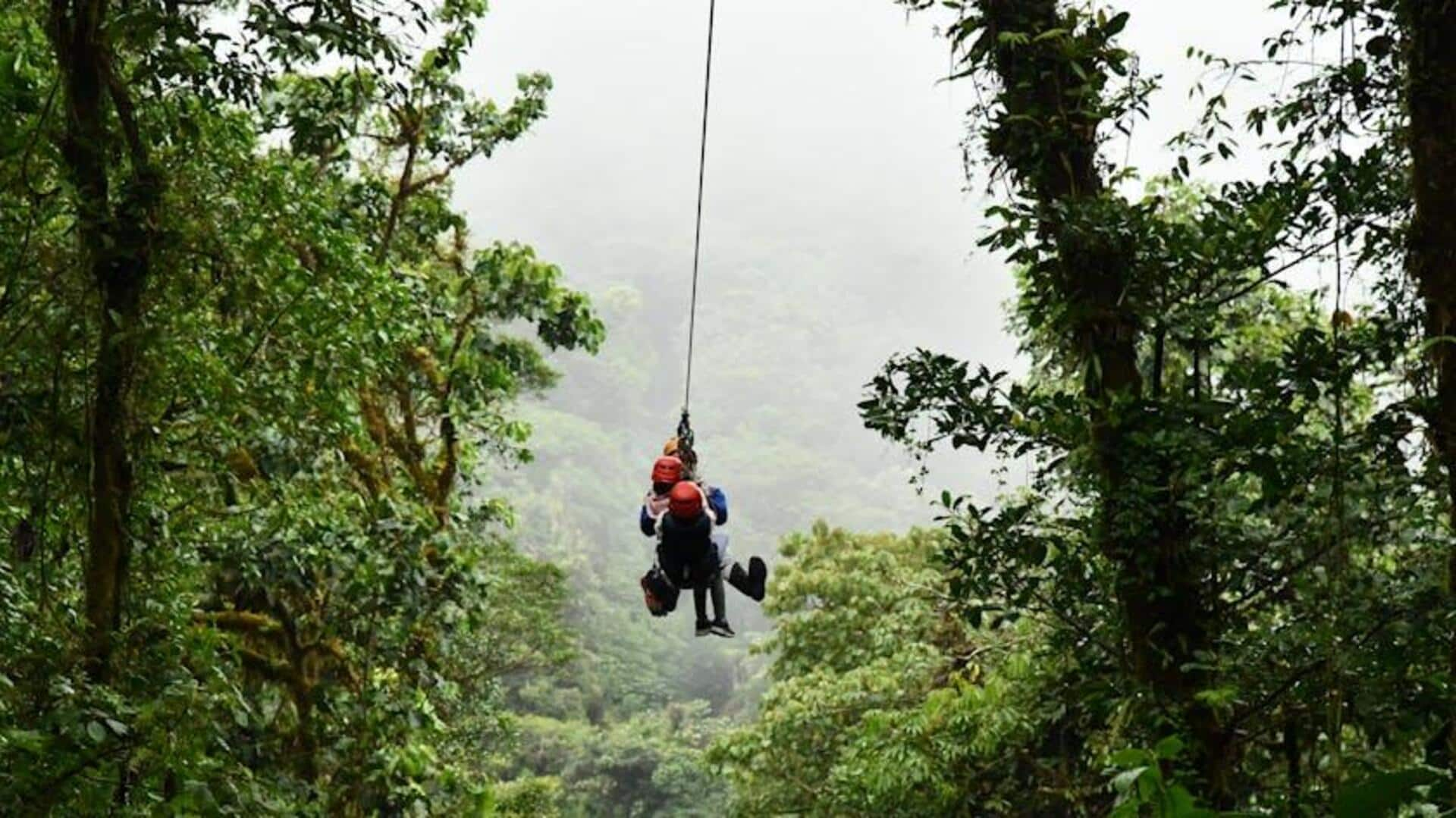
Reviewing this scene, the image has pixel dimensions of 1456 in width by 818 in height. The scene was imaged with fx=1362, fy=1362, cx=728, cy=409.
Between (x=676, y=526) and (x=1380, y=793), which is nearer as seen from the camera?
(x=1380, y=793)

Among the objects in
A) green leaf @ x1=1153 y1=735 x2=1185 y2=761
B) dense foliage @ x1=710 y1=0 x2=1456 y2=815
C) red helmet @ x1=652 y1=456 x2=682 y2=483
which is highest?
red helmet @ x1=652 y1=456 x2=682 y2=483

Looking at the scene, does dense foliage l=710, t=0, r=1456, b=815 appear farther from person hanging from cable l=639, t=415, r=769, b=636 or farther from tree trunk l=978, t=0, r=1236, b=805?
person hanging from cable l=639, t=415, r=769, b=636

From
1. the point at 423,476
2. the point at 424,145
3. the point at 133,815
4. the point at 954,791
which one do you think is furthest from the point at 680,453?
the point at 954,791

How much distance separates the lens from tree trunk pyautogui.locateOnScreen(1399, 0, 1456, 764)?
2607mm

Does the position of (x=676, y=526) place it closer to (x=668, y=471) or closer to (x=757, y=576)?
(x=668, y=471)

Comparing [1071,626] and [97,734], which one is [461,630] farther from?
[97,734]

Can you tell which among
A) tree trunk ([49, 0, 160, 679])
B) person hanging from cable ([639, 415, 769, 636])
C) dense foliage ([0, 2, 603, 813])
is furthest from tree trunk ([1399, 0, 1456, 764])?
person hanging from cable ([639, 415, 769, 636])

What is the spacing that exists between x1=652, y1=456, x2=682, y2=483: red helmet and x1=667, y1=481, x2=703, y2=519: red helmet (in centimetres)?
8

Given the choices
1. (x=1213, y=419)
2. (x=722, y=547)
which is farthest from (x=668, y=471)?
(x=1213, y=419)

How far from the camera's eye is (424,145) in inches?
284

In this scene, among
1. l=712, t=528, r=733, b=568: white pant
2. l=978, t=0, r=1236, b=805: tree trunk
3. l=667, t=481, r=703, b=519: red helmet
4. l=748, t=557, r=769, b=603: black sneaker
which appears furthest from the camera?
l=748, t=557, r=769, b=603: black sneaker

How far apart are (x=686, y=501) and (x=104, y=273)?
277cm

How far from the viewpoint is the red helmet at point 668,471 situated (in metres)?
5.43

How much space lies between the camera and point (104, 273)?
2.77 m
